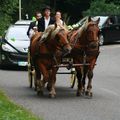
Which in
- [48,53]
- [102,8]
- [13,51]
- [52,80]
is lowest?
[102,8]

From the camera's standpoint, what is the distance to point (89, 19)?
47.9 ft

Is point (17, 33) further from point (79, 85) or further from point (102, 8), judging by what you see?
point (102, 8)

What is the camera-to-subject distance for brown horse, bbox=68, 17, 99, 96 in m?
14.4

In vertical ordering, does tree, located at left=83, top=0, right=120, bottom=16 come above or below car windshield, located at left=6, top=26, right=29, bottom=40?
below

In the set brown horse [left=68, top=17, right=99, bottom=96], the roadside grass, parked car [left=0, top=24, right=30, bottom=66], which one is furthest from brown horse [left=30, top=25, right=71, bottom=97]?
parked car [left=0, top=24, right=30, bottom=66]

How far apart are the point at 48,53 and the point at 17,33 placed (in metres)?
9.72

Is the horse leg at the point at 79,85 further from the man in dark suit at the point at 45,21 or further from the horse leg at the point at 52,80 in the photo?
the man in dark suit at the point at 45,21

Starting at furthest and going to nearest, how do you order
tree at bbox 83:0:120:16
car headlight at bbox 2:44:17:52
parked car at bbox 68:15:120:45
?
tree at bbox 83:0:120:16, parked car at bbox 68:15:120:45, car headlight at bbox 2:44:17:52

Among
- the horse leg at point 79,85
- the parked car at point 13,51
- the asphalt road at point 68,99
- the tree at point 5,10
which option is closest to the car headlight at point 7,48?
the parked car at point 13,51

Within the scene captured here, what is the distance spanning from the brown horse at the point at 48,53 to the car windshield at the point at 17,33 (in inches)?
340

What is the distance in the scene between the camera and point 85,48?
48.0 ft

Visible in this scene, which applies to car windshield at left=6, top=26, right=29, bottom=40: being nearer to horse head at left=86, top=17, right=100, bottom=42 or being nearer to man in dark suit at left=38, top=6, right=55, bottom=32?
man in dark suit at left=38, top=6, right=55, bottom=32

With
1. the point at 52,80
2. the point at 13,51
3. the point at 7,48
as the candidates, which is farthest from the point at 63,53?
the point at 7,48

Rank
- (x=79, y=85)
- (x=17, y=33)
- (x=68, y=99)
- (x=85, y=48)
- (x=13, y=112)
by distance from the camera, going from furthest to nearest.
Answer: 1. (x=17, y=33)
2. (x=79, y=85)
3. (x=85, y=48)
4. (x=68, y=99)
5. (x=13, y=112)
